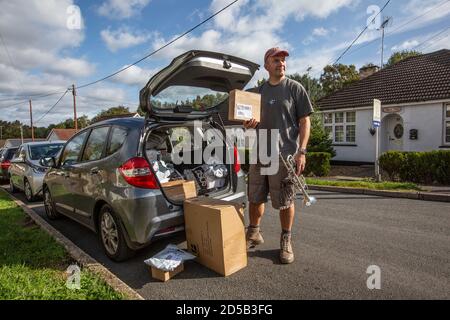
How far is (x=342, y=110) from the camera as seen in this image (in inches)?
639

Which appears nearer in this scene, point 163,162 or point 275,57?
point 275,57

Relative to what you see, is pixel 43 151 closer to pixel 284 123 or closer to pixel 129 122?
pixel 129 122

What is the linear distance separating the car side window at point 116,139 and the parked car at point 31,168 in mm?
4355

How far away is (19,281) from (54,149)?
644 centimetres

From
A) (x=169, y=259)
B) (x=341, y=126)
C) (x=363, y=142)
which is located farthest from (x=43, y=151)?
(x=341, y=126)

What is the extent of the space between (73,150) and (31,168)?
12.1 feet

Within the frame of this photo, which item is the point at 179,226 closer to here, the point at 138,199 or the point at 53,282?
the point at 138,199

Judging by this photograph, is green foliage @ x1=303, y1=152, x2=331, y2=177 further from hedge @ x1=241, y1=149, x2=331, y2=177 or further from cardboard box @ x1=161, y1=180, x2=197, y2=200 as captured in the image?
cardboard box @ x1=161, y1=180, x2=197, y2=200

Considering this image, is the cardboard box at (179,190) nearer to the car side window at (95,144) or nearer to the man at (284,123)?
the man at (284,123)

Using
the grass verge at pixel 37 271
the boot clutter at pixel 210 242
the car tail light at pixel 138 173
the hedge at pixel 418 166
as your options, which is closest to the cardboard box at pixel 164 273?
the boot clutter at pixel 210 242

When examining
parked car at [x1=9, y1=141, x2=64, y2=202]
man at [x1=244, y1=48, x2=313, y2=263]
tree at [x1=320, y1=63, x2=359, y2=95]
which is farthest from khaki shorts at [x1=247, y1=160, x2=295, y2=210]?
tree at [x1=320, y1=63, x2=359, y2=95]

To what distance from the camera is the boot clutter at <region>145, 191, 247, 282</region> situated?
3.10 m

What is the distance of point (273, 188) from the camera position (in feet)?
11.6

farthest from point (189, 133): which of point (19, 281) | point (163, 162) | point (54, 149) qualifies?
point (54, 149)
